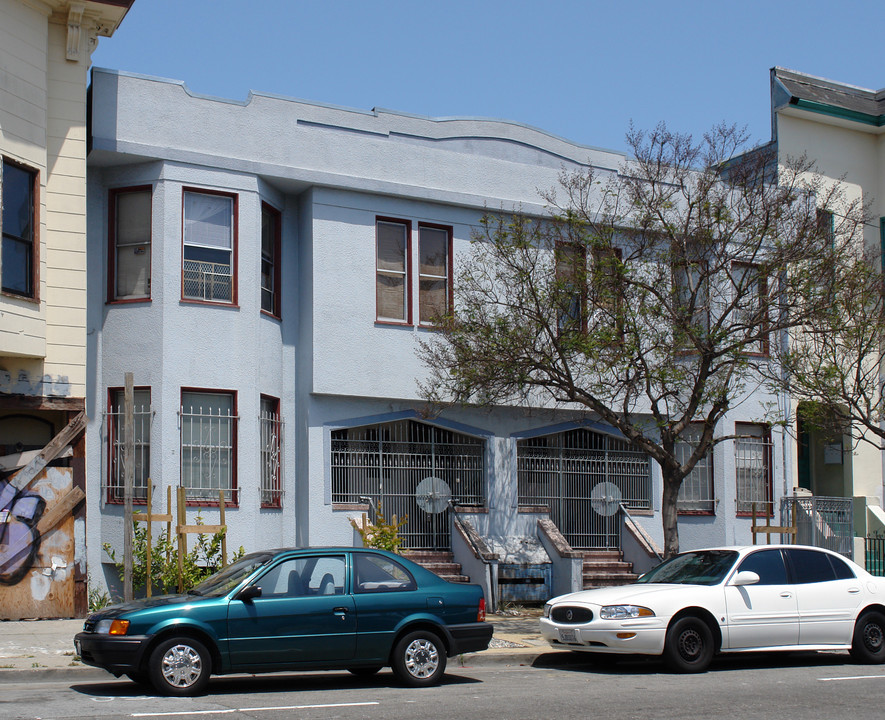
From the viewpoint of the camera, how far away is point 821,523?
22750 millimetres

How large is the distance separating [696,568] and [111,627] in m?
6.79

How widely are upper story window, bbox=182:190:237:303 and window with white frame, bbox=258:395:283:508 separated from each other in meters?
1.91

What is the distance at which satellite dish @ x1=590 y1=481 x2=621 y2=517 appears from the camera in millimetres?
21312

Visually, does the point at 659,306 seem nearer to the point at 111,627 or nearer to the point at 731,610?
the point at 731,610

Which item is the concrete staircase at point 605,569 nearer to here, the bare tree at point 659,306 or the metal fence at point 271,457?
the bare tree at point 659,306

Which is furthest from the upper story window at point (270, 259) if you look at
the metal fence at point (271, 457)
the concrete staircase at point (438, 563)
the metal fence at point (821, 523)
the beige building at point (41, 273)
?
the metal fence at point (821, 523)

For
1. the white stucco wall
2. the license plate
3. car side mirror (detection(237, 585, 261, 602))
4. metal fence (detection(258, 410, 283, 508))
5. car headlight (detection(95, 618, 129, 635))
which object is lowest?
the license plate

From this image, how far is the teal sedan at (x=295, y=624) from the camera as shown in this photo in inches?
412

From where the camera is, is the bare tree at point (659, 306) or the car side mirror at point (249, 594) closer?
the car side mirror at point (249, 594)

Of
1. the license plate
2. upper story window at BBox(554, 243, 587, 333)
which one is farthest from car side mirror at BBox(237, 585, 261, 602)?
upper story window at BBox(554, 243, 587, 333)

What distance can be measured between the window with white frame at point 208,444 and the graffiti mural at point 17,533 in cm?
233

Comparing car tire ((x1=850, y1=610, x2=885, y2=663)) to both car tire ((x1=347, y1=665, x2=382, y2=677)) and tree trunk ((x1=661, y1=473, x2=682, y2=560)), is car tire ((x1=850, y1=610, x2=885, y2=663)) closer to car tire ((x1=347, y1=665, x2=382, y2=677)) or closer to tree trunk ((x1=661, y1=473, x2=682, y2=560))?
tree trunk ((x1=661, y1=473, x2=682, y2=560))

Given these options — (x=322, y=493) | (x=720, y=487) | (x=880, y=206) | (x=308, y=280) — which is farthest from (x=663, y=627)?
(x=880, y=206)

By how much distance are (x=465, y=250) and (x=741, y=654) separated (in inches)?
344
